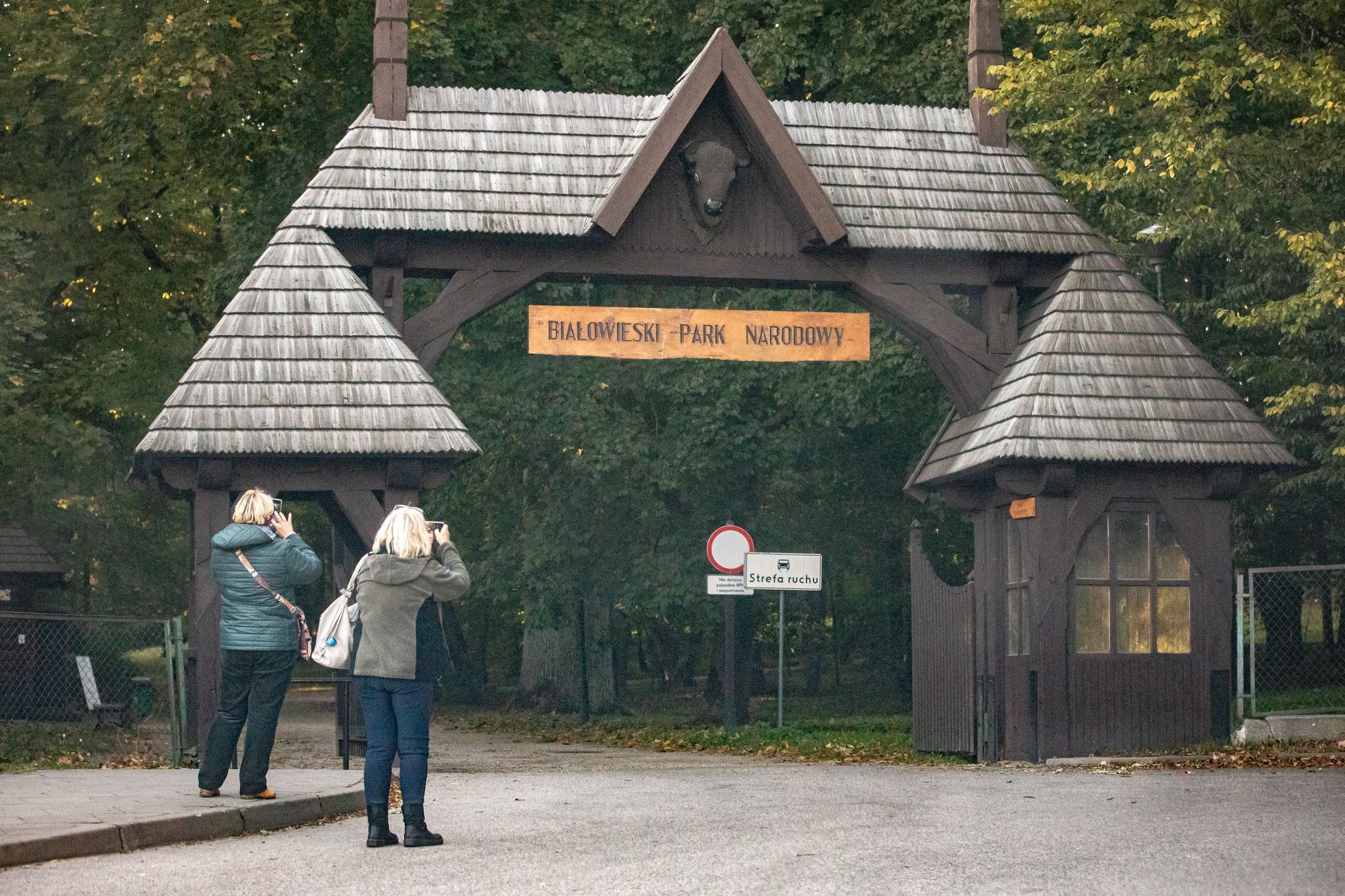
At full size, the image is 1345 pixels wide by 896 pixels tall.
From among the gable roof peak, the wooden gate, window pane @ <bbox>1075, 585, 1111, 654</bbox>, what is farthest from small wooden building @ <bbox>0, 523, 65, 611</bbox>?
window pane @ <bbox>1075, 585, 1111, 654</bbox>

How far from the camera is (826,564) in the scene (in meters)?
33.3

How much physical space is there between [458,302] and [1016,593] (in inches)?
221

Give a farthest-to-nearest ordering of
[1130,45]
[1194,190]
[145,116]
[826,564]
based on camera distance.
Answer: [826,564] → [145,116] → [1130,45] → [1194,190]

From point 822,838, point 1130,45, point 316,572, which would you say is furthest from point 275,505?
point 1130,45

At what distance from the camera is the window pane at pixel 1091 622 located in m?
16.0

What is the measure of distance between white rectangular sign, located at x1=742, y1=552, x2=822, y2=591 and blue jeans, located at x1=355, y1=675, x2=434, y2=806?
1247 centimetres

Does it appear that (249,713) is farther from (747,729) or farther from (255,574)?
(747,729)

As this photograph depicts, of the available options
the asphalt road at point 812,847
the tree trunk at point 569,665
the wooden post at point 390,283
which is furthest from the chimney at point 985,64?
the tree trunk at point 569,665

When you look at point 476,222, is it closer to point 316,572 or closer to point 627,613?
point 316,572

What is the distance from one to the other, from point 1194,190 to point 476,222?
322 inches

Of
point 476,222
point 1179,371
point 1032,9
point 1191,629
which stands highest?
point 1032,9

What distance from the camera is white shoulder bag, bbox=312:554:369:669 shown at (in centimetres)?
982

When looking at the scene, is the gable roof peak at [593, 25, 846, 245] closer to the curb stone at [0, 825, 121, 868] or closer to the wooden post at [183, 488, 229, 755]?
the wooden post at [183, 488, 229, 755]

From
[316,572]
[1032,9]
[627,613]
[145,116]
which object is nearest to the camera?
[316,572]
